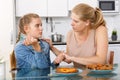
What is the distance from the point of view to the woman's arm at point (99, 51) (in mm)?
2104

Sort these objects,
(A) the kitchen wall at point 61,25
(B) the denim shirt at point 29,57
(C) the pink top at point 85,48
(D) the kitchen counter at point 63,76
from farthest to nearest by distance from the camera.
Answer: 1. (A) the kitchen wall at point 61,25
2. (C) the pink top at point 85,48
3. (B) the denim shirt at point 29,57
4. (D) the kitchen counter at point 63,76

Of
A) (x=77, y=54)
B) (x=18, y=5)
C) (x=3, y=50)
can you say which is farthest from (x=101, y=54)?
(x=18, y=5)

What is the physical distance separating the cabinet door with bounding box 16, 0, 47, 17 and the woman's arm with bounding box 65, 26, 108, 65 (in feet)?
7.18

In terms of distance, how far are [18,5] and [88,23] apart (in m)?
2.24

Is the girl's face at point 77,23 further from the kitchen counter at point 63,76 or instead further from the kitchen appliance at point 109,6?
the kitchen appliance at point 109,6

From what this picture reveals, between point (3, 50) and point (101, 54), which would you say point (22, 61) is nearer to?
point (101, 54)

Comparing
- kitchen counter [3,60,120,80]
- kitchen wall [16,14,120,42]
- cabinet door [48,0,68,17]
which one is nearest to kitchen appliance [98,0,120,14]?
kitchen wall [16,14,120,42]

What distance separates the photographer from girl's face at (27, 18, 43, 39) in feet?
6.96

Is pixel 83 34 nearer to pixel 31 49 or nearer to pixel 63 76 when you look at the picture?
pixel 31 49

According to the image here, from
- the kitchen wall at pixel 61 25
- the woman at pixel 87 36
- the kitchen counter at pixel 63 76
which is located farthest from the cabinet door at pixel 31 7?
the kitchen counter at pixel 63 76

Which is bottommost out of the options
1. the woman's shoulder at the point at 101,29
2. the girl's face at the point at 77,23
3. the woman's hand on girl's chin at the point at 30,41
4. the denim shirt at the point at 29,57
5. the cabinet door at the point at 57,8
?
the denim shirt at the point at 29,57

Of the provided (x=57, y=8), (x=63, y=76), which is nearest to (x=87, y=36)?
(x=63, y=76)

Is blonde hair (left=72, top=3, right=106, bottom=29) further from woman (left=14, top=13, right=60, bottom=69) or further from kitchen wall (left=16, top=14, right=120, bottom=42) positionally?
kitchen wall (left=16, top=14, right=120, bottom=42)

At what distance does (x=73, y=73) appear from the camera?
167 cm
